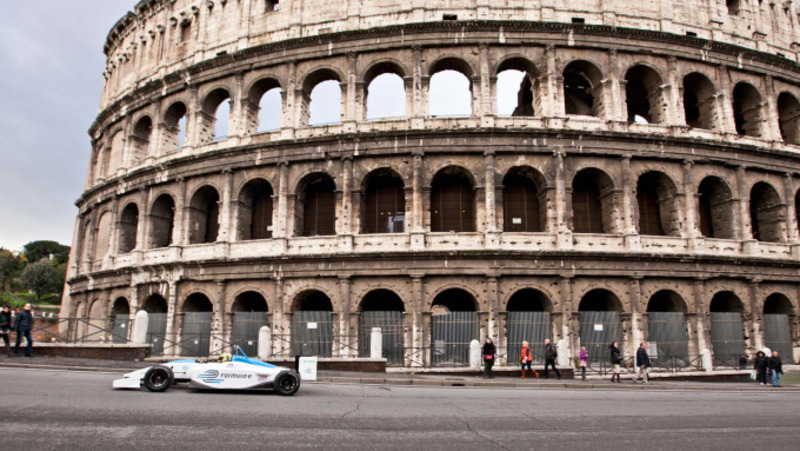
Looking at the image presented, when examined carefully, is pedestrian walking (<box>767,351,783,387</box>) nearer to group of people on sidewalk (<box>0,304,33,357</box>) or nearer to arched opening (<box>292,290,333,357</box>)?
arched opening (<box>292,290,333,357</box>)

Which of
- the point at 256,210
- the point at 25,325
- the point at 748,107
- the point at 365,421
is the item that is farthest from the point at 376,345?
the point at 748,107

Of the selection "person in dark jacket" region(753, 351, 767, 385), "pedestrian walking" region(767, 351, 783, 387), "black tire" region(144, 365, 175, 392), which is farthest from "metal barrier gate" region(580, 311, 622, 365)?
"black tire" region(144, 365, 175, 392)

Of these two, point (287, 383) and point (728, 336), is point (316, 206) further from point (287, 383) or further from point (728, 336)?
point (728, 336)

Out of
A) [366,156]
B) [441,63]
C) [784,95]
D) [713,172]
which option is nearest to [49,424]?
[366,156]

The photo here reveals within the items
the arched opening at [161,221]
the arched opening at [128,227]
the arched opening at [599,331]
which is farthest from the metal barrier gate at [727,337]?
the arched opening at [128,227]

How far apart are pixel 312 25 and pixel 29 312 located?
14.8m

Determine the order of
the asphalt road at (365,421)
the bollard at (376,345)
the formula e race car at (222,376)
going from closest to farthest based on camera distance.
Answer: the asphalt road at (365,421) < the formula e race car at (222,376) < the bollard at (376,345)

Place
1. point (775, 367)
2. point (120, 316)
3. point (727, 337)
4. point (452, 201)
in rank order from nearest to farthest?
point (775, 367) → point (727, 337) → point (452, 201) → point (120, 316)

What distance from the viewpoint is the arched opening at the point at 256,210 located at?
71.2 ft

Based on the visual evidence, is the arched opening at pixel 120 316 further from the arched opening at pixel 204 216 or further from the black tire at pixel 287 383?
the black tire at pixel 287 383

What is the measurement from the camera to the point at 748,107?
23.0 metres

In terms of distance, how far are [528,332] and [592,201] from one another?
20.7ft

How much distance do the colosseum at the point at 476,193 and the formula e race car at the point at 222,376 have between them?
8171mm

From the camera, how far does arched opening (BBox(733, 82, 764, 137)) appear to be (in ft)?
74.0
